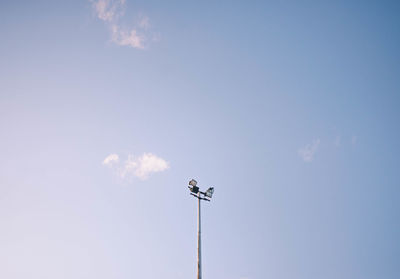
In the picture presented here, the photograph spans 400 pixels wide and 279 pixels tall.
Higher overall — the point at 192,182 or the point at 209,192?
the point at 192,182

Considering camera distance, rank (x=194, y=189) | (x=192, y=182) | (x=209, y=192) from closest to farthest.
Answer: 1. (x=194, y=189)
2. (x=192, y=182)
3. (x=209, y=192)

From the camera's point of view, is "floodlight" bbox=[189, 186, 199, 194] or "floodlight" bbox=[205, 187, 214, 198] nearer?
"floodlight" bbox=[189, 186, 199, 194]

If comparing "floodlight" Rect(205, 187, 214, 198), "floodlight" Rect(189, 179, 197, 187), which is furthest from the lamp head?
"floodlight" Rect(205, 187, 214, 198)

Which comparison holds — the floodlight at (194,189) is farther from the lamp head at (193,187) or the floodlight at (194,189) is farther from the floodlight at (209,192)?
the floodlight at (209,192)

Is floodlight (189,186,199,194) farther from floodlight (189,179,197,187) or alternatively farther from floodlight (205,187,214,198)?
floodlight (205,187,214,198)

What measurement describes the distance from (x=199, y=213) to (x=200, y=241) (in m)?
1.72

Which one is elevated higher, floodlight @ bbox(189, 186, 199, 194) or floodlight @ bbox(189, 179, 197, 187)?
floodlight @ bbox(189, 179, 197, 187)

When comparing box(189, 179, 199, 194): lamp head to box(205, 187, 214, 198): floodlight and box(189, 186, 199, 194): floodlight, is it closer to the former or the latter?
box(189, 186, 199, 194): floodlight

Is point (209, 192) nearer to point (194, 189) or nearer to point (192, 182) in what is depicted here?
point (194, 189)

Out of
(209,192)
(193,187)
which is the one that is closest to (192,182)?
(193,187)

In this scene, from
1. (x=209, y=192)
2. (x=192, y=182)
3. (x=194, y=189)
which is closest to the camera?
(x=194, y=189)

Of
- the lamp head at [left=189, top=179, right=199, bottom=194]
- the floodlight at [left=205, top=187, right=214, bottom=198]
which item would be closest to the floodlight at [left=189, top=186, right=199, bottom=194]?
the lamp head at [left=189, top=179, right=199, bottom=194]

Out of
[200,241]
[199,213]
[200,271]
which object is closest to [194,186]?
[199,213]

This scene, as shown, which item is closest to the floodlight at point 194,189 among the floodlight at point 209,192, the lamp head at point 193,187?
the lamp head at point 193,187
